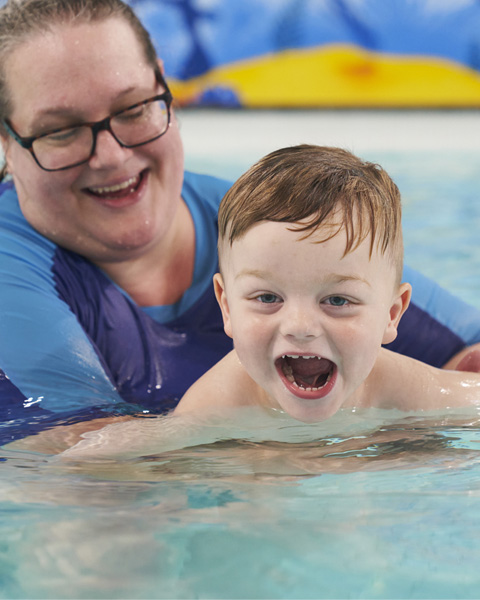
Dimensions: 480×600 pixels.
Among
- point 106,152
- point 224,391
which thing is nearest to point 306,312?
point 224,391

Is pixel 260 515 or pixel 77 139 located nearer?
pixel 260 515

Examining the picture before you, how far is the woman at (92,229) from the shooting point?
182 centimetres

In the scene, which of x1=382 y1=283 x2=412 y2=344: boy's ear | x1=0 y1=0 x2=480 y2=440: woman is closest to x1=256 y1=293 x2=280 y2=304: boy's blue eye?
x1=382 y1=283 x2=412 y2=344: boy's ear

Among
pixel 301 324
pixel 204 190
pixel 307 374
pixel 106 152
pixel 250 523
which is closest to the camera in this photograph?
pixel 250 523

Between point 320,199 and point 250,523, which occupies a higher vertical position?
point 320,199

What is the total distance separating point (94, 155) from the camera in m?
1.88

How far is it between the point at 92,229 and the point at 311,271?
2.45 ft

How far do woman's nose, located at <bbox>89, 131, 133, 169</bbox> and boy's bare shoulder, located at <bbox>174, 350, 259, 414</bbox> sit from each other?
0.55 meters

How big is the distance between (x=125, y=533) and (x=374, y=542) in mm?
366

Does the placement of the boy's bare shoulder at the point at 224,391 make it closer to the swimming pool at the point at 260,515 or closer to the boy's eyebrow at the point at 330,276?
the swimming pool at the point at 260,515

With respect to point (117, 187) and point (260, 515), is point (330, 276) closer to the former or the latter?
point (260, 515)

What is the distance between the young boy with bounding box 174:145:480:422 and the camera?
1.42m

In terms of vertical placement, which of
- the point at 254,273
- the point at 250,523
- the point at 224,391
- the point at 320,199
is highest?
the point at 320,199

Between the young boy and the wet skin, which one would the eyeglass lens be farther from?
the young boy
